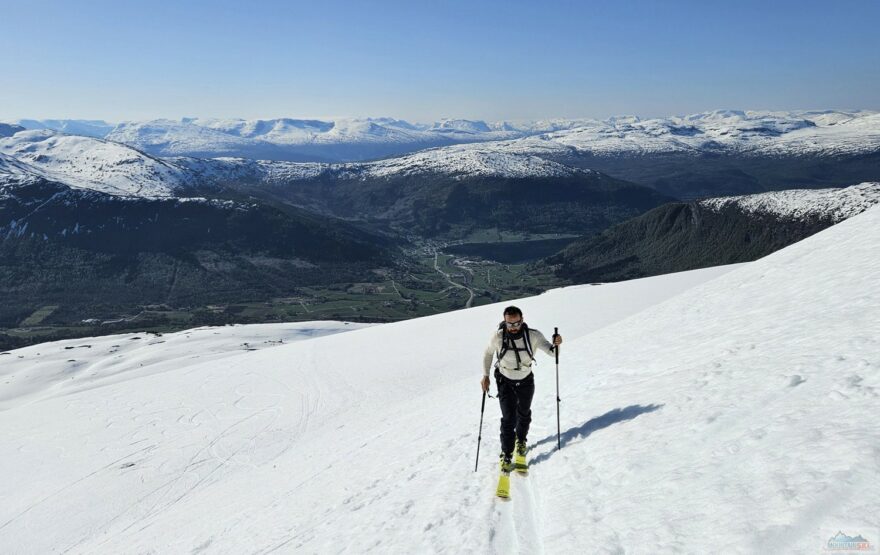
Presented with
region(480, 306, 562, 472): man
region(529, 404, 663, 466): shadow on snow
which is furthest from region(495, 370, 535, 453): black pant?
region(529, 404, 663, 466): shadow on snow

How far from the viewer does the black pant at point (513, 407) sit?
11.6 metres

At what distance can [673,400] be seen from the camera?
37.5 feet

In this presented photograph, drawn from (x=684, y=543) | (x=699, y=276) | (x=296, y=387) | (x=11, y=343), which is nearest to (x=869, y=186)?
(x=699, y=276)

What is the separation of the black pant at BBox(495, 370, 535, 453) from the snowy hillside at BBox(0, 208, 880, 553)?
84 cm

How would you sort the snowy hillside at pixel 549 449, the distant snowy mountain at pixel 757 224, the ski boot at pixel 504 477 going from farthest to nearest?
the distant snowy mountain at pixel 757 224, the ski boot at pixel 504 477, the snowy hillside at pixel 549 449

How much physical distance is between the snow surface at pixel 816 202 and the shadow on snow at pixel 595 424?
171789mm

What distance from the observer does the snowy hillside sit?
24.2 feet

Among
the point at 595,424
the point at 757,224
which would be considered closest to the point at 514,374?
the point at 595,424

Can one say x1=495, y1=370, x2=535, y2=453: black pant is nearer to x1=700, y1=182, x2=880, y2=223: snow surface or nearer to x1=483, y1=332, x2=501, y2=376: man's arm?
x1=483, y1=332, x2=501, y2=376: man's arm

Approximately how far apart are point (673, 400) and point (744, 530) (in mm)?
5212

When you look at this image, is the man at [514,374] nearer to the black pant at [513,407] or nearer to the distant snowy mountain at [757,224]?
the black pant at [513,407]

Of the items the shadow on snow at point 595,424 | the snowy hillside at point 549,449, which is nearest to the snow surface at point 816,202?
the snowy hillside at point 549,449

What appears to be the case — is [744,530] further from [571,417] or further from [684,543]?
[571,417]

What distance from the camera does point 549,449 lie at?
476 inches
